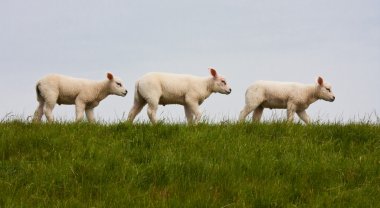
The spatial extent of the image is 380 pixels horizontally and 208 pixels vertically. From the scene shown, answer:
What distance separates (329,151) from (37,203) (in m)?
4.74

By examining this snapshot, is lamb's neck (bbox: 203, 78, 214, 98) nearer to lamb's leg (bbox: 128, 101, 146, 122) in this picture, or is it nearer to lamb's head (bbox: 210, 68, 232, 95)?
lamb's head (bbox: 210, 68, 232, 95)

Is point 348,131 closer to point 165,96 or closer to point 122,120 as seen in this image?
point 122,120

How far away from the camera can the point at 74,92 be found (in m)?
16.7

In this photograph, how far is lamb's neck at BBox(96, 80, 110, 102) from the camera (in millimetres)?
16984

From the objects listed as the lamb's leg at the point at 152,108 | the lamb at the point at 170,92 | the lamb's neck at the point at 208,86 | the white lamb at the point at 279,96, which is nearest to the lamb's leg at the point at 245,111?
the white lamb at the point at 279,96

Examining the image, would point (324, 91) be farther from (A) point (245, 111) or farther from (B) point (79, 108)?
(B) point (79, 108)

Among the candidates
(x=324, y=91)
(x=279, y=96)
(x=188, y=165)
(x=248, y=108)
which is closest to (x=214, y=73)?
(x=248, y=108)

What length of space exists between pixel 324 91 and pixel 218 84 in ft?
10.6

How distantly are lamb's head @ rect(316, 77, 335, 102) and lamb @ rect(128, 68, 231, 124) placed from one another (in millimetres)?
3363

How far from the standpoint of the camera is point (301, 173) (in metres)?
8.20

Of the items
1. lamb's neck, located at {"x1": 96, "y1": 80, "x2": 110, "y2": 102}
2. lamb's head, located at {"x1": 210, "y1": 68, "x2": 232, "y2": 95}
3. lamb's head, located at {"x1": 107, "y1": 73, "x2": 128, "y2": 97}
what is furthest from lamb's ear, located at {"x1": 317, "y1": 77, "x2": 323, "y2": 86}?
lamb's neck, located at {"x1": 96, "y1": 80, "x2": 110, "y2": 102}

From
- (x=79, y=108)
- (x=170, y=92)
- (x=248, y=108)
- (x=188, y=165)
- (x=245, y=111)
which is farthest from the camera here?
(x=245, y=111)

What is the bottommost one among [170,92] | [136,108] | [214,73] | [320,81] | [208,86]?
[136,108]

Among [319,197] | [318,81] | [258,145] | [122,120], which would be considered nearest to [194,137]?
[258,145]
